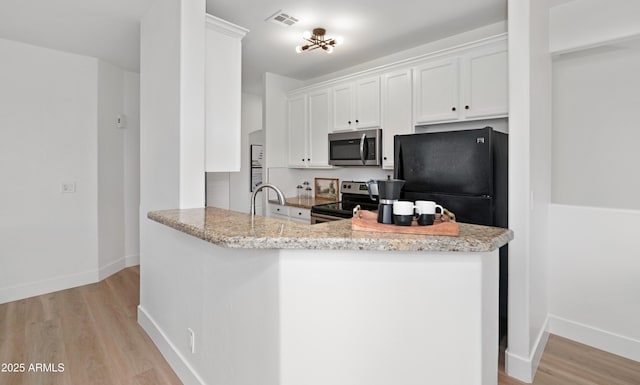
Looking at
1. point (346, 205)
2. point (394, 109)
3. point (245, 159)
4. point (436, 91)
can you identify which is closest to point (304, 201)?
point (346, 205)

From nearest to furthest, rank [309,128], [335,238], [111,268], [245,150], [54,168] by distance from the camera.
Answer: [335,238] → [54,168] → [111,268] → [309,128] → [245,150]

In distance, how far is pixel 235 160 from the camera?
99.2 inches

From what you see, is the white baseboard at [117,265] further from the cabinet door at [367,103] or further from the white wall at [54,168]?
the cabinet door at [367,103]

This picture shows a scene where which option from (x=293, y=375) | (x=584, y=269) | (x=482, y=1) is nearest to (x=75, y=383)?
(x=293, y=375)

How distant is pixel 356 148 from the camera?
3562 mm

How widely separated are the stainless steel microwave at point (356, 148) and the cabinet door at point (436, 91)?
1.66 feet

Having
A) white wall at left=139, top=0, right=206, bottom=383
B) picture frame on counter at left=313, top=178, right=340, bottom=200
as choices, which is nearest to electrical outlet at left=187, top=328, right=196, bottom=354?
white wall at left=139, top=0, right=206, bottom=383

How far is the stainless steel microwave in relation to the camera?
341 centimetres

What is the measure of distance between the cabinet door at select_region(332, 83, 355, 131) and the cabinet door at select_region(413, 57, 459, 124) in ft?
2.64

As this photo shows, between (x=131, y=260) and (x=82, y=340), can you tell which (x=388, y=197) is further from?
(x=131, y=260)

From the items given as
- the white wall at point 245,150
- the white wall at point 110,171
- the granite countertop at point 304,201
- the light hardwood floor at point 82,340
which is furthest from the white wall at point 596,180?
the white wall at point 110,171

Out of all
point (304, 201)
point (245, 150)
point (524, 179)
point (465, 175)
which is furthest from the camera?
point (245, 150)

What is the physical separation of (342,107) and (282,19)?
4.13 feet

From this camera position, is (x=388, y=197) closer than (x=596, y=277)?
Yes
